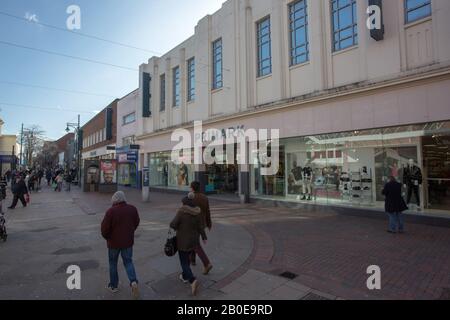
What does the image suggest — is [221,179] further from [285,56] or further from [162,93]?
[162,93]

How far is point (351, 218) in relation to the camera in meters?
10.8

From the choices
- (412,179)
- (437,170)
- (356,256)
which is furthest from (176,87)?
(356,256)

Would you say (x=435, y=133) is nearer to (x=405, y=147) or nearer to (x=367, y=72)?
(x=405, y=147)

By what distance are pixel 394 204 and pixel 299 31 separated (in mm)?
9091

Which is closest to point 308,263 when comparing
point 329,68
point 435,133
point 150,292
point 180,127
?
point 150,292

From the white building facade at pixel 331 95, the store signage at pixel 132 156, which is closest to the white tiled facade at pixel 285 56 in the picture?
the white building facade at pixel 331 95

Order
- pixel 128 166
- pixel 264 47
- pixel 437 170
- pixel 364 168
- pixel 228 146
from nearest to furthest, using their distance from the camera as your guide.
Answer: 1. pixel 437 170
2. pixel 364 168
3. pixel 264 47
4. pixel 228 146
5. pixel 128 166

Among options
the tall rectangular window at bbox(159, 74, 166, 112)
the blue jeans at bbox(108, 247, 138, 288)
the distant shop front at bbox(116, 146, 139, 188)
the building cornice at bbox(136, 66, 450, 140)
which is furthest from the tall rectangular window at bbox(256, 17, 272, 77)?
the distant shop front at bbox(116, 146, 139, 188)

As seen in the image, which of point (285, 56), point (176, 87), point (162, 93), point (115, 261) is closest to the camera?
point (115, 261)

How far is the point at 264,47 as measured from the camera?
15.3m

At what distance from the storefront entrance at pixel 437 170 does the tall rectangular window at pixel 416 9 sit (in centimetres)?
406

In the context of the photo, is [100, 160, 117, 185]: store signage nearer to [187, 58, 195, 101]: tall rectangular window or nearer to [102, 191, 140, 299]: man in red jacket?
[187, 58, 195, 101]: tall rectangular window
